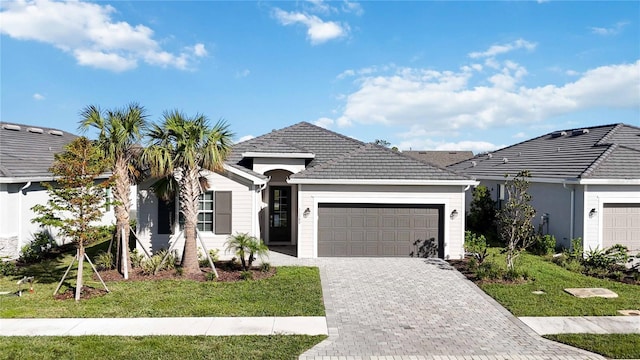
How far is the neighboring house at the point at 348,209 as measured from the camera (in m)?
13.6

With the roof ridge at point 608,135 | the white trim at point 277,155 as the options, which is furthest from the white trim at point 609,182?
the white trim at point 277,155

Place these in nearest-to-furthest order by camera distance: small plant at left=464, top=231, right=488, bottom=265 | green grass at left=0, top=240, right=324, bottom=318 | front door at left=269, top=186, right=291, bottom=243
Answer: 1. green grass at left=0, top=240, right=324, bottom=318
2. small plant at left=464, top=231, right=488, bottom=265
3. front door at left=269, top=186, right=291, bottom=243

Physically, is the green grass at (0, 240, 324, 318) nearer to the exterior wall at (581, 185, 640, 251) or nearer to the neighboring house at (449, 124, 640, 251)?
the exterior wall at (581, 185, 640, 251)

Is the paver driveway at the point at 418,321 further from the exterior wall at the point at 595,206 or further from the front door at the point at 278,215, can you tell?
the exterior wall at the point at 595,206

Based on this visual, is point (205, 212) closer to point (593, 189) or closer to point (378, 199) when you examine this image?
point (378, 199)

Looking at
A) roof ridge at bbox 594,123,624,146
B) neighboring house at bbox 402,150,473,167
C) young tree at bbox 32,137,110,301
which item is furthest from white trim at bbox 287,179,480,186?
neighboring house at bbox 402,150,473,167

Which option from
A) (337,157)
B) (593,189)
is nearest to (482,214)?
(593,189)

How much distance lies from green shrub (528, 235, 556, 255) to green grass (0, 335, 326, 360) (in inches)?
450

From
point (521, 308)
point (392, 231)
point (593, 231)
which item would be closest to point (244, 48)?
point (392, 231)

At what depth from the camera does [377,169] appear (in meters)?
14.4

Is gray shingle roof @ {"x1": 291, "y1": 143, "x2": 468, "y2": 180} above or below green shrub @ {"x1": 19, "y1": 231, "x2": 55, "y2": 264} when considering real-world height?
above

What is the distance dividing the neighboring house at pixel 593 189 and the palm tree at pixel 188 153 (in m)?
12.7

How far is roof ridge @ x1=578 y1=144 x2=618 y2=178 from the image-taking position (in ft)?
46.5

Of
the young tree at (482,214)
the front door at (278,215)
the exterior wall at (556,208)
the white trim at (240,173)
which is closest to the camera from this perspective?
the white trim at (240,173)
